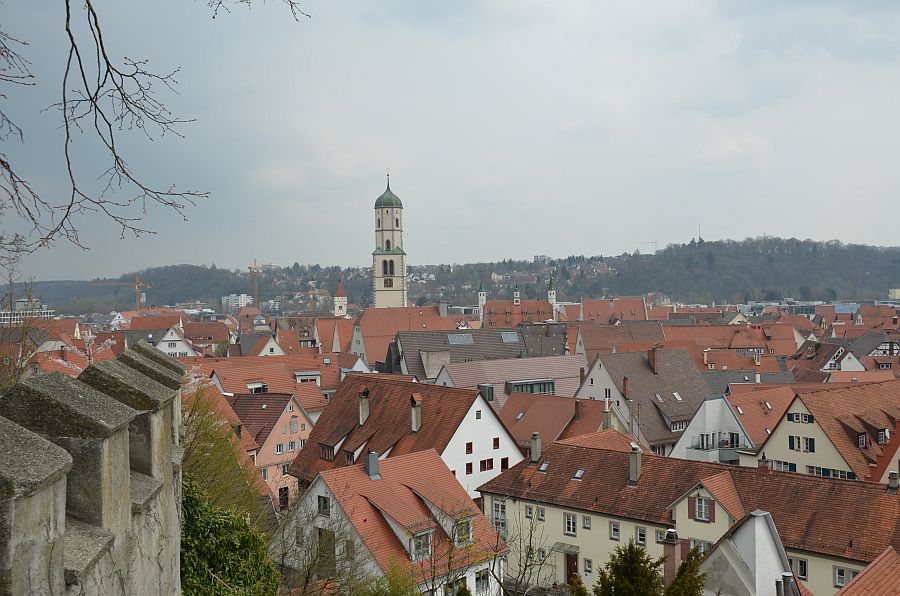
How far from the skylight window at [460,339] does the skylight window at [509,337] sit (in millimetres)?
2578

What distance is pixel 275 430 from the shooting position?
36594 millimetres

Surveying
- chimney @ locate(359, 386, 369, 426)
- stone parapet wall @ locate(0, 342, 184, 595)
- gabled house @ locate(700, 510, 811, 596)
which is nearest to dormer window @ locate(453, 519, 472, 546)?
gabled house @ locate(700, 510, 811, 596)

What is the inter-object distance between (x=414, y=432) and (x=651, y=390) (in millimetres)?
17598

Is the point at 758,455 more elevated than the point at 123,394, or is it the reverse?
the point at 123,394

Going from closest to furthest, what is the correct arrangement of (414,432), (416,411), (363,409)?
(414,432), (416,411), (363,409)

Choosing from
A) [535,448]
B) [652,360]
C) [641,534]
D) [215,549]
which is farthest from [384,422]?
[215,549]

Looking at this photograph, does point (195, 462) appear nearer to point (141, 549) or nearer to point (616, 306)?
point (141, 549)

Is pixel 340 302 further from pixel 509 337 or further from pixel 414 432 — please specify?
pixel 414 432

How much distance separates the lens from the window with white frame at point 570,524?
2636 cm

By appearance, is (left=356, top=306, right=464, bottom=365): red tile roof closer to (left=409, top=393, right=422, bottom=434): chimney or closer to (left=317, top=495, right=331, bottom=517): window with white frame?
(left=409, top=393, right=422, bottom=434): chimney

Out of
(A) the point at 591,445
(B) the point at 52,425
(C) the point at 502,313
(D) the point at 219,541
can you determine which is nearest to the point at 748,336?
(C) the point at 502,313

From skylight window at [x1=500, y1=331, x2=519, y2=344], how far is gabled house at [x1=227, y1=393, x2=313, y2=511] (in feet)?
82.3

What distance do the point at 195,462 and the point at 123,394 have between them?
14.3 metres

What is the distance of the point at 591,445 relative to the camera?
29969 millimetres
